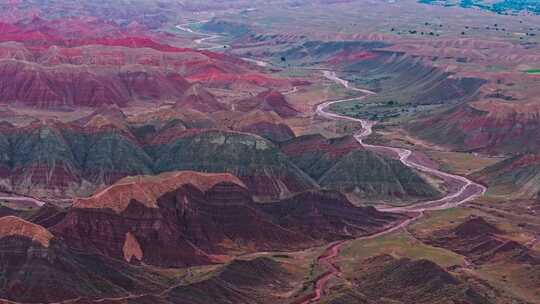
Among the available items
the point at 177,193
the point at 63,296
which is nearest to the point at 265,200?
the point at 177,193

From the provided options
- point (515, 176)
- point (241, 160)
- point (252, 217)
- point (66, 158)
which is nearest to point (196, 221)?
point (252, 217)

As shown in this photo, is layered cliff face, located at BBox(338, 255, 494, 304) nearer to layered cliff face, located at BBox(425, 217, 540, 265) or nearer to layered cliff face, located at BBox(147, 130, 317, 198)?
layered cliff face, located at BBox(425, 217, 540, 265)

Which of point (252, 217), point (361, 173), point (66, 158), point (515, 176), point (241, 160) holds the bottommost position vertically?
point (515, 176)

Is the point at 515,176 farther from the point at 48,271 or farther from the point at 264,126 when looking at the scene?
the point at 48,271

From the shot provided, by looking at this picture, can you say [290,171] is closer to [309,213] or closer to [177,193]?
[309,213]

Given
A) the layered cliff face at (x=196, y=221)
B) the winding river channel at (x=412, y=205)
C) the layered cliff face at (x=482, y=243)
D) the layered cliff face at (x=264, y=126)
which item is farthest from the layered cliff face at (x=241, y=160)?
the layered cliff face at (x=482, y=243)

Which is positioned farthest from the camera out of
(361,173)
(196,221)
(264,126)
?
(264,126)

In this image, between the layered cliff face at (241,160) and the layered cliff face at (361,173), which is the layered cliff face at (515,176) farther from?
the layered cliff face at (241,160)
